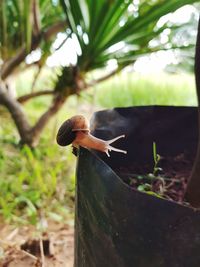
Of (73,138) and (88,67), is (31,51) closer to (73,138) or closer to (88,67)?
(88,67)

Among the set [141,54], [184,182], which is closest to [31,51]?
[141,54]

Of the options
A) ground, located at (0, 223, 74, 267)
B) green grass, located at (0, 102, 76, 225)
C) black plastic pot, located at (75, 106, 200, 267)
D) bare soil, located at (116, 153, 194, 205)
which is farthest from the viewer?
green grass, located at (0, 102, 76, 225)

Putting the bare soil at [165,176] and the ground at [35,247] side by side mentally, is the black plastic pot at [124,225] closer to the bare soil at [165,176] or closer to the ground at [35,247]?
the bare soil at [165,176]

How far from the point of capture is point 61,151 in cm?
166

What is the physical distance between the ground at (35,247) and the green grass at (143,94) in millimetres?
1005

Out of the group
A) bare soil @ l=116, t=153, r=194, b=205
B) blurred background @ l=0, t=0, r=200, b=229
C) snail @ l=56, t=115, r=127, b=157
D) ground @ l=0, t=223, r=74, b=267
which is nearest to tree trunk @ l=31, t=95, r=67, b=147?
blurred background @ l=0, t=0, r=200, b=229

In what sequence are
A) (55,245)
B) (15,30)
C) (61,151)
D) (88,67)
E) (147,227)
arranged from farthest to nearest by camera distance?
(61,151) < (15,30) < (88,67) < (55,245) < (147,227)

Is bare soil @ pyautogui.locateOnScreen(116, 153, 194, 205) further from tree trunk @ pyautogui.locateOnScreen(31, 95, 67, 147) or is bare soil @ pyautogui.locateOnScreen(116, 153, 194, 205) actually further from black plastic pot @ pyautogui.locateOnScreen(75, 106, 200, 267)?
tree trunk @ pyautogui.locateOnScreen(31, 95, 67, 147)

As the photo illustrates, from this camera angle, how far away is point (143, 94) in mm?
2141

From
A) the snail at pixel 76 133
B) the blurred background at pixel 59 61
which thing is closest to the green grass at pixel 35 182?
the blurred background at pixel 59 61

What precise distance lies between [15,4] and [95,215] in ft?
3.47

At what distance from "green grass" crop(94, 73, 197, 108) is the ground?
3.30 feet

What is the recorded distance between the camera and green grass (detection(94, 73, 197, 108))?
6.86 feet

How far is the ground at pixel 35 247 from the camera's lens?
3.14 feet
